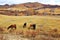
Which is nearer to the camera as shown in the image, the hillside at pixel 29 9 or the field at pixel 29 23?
the field at pixel 29 23

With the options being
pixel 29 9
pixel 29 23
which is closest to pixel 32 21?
pixel 29 23

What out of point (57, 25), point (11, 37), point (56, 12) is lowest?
point (11, 37)

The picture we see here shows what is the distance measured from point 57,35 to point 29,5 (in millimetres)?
1132

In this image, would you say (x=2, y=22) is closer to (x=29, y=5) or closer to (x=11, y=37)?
(x=11, y=37)

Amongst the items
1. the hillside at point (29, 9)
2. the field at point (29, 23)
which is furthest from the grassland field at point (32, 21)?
the hillside at point (29, 9)

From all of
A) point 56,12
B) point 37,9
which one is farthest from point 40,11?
point 56,12

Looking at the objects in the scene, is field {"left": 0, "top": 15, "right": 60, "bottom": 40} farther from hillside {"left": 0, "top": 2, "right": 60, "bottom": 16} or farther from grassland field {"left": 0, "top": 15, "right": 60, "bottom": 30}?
hillside {"left": 0, "top": 2, "right": 60, "bottom": 16}

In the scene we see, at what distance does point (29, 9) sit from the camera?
458cm

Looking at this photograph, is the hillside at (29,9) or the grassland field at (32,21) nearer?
the grassland field at (32,21)

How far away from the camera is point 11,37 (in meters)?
4.38

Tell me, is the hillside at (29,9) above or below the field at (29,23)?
above

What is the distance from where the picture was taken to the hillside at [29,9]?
449 cm

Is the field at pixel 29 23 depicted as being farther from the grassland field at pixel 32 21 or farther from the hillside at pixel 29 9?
the hillside at pixel 29 9

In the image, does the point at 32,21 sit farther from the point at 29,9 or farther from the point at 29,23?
the point at 29,9
